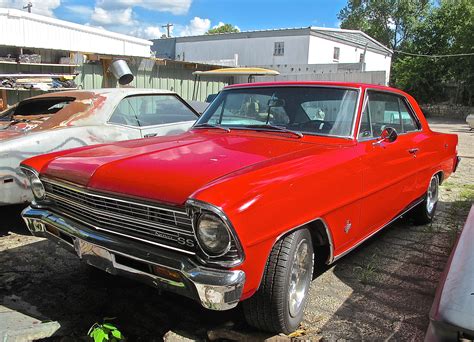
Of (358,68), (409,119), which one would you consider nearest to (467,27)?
(358,68)

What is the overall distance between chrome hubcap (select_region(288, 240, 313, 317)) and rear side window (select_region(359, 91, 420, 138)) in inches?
44.9

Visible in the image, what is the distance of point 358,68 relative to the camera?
23.0 metres

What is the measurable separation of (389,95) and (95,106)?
324cm

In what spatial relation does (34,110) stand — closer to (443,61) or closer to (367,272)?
(367,272)

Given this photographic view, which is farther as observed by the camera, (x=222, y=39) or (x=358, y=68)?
(x=222, y=39)

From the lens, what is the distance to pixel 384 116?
4.11 metres

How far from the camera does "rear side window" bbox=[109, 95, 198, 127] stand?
17.7 ft

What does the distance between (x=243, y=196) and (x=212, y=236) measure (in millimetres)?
253

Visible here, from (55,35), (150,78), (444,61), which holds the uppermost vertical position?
(444,61)

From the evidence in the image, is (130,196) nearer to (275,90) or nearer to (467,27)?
(275,90)

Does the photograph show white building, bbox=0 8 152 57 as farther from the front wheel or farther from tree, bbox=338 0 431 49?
tree, bbox=338 0 431 49

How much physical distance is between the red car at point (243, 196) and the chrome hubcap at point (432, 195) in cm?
106

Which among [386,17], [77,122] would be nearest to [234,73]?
[77,122]

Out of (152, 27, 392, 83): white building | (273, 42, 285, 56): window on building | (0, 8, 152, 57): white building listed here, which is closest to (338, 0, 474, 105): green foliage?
(152, 27, 392, 83): white building
